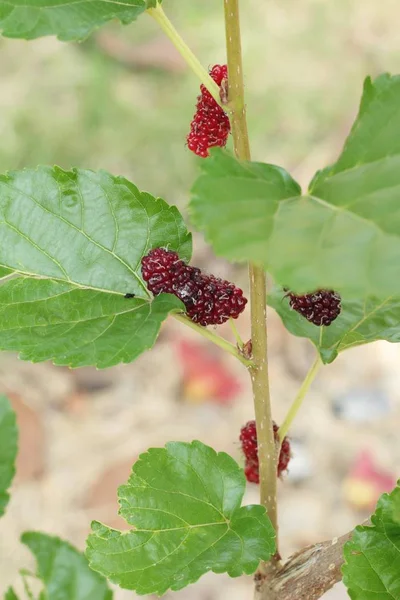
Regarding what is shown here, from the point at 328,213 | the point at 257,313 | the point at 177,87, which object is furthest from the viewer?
the point at 177,87

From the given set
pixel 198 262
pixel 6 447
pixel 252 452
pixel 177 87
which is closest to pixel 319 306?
pixel 252 452

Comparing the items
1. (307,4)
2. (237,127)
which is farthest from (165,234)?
(307,4)

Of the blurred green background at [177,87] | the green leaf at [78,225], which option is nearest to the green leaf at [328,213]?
the green leaf at [78,225]

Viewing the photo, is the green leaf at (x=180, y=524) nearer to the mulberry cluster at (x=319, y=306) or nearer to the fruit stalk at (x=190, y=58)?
the mulberry cluster at (x=319, y=306)

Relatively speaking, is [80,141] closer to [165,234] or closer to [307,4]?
[307,4]

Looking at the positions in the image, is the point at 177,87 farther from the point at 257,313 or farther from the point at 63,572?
the point at 257,313
